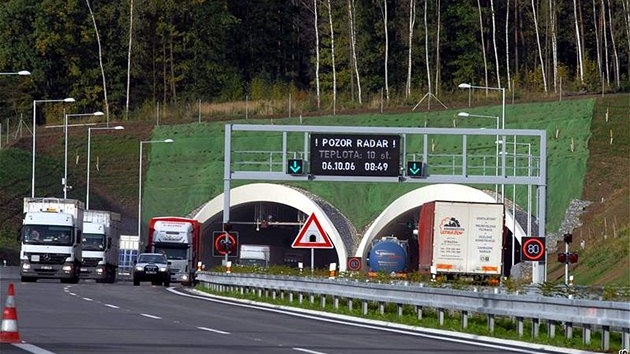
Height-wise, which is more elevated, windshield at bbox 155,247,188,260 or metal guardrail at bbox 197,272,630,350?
windshield at bbox 155,247,188,260

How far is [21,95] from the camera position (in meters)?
124

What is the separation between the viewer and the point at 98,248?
7525cm

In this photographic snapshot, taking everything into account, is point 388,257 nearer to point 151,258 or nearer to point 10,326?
point 151,258

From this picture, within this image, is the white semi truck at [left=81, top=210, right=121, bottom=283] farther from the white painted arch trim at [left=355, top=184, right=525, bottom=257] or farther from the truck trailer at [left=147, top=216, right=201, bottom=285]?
the white painted arch trim at [left=355, top=184, right=525, bottom=257]

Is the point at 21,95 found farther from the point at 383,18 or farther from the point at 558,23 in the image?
the point at 558,23

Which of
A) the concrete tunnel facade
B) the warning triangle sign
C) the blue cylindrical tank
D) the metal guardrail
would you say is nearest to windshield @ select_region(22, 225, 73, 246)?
the blue cylindrical tank

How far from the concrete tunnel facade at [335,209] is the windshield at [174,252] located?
1091 centimetres

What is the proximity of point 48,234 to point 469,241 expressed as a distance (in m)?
17.2

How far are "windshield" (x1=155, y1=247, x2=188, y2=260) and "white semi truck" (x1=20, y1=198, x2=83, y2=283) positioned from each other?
32.4 feet

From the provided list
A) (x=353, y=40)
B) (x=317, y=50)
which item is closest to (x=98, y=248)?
(x=317, y=50)

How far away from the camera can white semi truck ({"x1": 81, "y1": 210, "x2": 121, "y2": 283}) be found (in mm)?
74562

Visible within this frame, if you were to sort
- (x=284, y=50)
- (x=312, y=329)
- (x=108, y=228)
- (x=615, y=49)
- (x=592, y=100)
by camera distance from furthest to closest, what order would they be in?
(x=284, y=50), (x=615, y=49), (x=592, y=100), (x=108, y=228), (x=312, y=329)

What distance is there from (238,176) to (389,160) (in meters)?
5.25

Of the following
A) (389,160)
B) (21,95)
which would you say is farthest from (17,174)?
(389,160)
